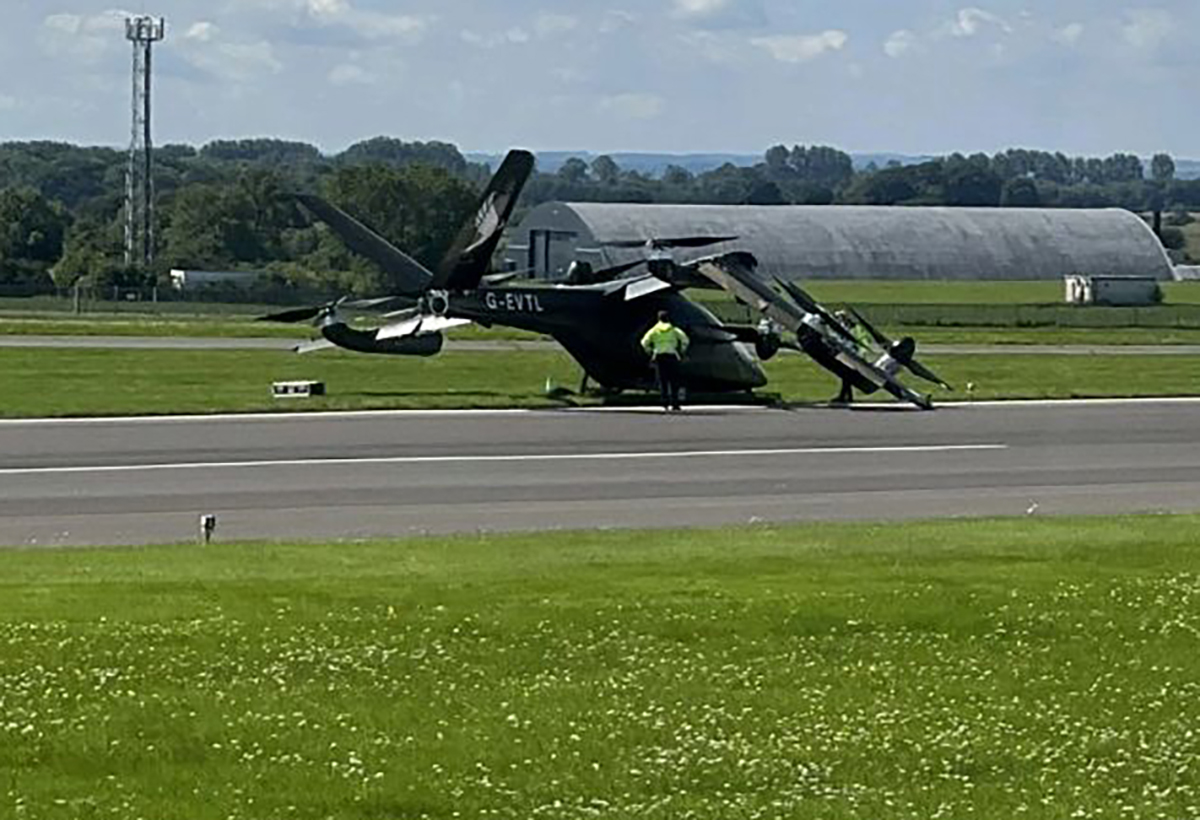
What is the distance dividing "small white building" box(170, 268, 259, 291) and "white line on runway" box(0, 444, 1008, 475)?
68.1 metres

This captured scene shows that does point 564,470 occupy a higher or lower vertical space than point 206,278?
lower

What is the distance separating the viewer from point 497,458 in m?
27.8

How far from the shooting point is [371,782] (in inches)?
408

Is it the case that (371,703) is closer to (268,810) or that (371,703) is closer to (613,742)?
(613,742)

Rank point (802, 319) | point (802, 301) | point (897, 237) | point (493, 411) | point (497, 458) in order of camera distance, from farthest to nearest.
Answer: point (897, 237), point (802, 301), point (802, 319), point (493, 411), point (497, 458)

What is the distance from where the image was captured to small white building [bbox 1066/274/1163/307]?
99.9 meters

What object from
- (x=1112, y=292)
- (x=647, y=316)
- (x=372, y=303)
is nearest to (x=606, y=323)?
(x=647, y=316)

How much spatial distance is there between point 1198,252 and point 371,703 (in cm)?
17844

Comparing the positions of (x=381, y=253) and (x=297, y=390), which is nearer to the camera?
(x=297, y=390)

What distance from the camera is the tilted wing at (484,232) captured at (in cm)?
3862

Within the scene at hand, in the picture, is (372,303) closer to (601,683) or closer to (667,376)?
(667,376)

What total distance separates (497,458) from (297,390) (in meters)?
9.55

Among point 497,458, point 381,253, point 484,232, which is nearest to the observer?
point 497,458

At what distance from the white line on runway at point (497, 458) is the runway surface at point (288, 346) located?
23947 mm
